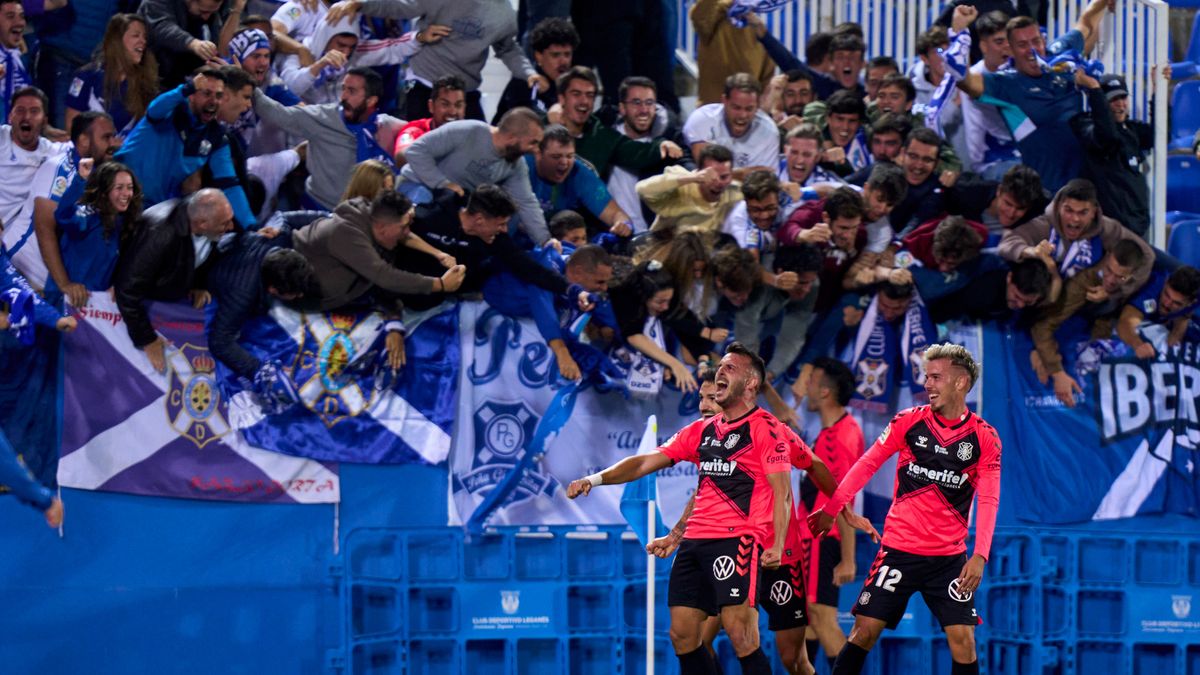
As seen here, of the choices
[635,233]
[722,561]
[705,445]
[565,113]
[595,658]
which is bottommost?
[595,658]

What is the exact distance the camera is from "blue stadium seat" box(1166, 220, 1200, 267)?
550 inches

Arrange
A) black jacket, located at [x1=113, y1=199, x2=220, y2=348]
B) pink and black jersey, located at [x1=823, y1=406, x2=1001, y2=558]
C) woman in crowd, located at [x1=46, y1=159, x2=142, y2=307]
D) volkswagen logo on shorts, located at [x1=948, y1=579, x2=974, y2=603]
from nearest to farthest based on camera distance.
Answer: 1. volkswagen logo on shorts, located at [x1=948, y1=579, x2=974, y2=603]
2. pink and black jersey, located at [x1=823, y1=406, x2=1001, y2=558]
3. woman in crowd, located at [x1=46, y1=159, x2=142, y2=307]
4. black jacket, located at [x1=113, y1=199, x2=220, y2=348]

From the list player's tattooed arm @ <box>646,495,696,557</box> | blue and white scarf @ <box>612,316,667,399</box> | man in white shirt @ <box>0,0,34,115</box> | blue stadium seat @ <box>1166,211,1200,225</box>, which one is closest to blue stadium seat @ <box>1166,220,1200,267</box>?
blue stadium seat @ <box>1166,211,1200,225</box>

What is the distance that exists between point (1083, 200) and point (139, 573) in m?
6.52

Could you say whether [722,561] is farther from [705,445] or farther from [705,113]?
[705,113]

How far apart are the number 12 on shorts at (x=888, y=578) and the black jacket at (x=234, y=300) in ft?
13.2

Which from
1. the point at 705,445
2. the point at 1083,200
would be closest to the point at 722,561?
the point at 705,445

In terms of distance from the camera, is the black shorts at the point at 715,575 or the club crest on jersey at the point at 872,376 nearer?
the black shorts at the point at 715,575

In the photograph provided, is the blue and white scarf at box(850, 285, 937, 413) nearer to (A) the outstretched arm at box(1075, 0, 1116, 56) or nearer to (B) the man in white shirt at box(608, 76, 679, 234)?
(B) the man in white shirt at box(608, 76, 679, 234)

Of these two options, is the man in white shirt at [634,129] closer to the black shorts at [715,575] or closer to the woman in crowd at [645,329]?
the woman in crowd at [645,329]

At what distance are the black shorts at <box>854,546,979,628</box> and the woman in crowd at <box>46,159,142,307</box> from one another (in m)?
4.89

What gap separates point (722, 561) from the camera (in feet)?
30.1

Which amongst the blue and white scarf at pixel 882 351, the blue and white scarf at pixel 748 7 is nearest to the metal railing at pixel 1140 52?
the blue and white scarf at pixel 748 7

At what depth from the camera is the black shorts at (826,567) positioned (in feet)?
35.6
